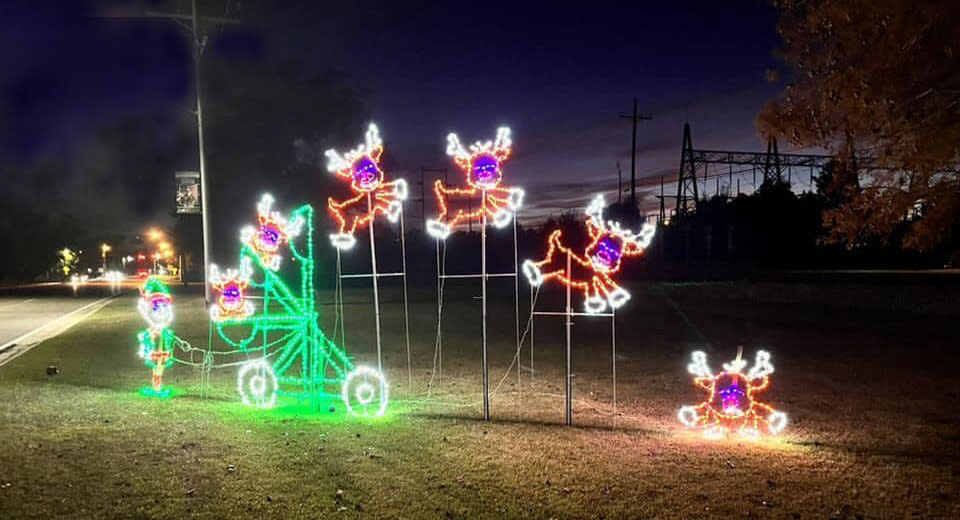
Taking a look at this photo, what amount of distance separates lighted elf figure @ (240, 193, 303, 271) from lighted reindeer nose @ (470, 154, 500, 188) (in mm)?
2397

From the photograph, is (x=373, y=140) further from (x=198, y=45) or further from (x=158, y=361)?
(x=198, y=45)

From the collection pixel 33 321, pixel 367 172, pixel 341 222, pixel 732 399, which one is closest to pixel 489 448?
pixel 732 399

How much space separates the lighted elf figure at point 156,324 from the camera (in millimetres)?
9219

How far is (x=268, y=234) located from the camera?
8.29 m

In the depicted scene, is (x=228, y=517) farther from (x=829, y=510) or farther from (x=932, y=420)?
(x=932, y=420)

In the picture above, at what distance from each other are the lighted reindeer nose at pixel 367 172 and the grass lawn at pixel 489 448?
2863 millimetres

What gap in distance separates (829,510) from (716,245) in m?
49.6

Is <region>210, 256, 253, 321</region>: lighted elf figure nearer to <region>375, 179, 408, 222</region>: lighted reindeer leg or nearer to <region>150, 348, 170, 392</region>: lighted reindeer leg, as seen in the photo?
<region>150, 348, 170, 392</region>: lighted reindeer leg

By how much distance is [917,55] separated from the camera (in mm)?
5816

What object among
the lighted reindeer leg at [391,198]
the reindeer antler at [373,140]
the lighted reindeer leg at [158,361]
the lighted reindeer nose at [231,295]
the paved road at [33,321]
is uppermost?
the reindeer antler at [373,140]

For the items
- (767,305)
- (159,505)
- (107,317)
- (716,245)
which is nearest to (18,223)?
(107,317)

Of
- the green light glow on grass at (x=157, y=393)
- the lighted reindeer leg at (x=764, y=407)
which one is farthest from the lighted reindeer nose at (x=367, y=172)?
the lighted reindeer leg at (x=764, y=407)

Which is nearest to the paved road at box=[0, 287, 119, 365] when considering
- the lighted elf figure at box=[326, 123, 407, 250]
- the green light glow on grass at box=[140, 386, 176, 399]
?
the green light glow on grass at box=[140, 386, 176, 399]

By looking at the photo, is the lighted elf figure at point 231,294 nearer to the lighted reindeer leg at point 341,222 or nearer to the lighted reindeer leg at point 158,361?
the lighted reindeer leg at point 341,222
